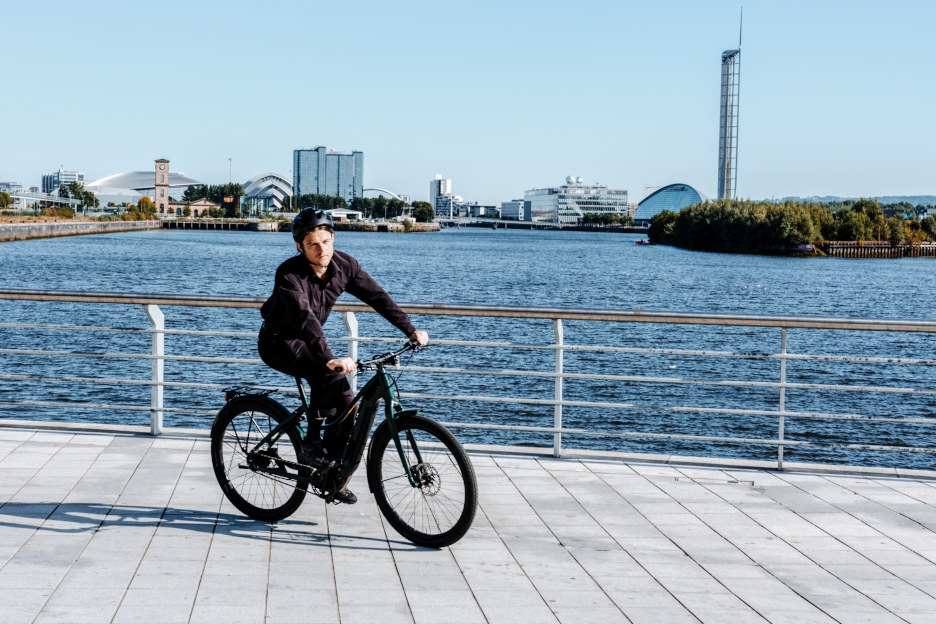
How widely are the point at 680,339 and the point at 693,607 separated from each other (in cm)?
3349

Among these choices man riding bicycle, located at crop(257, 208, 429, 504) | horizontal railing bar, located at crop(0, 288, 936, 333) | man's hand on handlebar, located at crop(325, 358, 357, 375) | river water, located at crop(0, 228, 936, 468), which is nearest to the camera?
man's hand on handlebar, located at crop(325, 358, 357, 375)

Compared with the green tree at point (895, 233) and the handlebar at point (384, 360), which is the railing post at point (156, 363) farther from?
the green tree at point (895, 233)

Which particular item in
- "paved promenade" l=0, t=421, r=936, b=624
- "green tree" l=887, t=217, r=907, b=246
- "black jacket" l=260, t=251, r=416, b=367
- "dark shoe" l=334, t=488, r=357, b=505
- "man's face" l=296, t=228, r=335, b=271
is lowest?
"paved promenade" l=0, t=421, r=936, b=624

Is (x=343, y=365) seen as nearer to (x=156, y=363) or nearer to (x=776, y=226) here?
(x=156, y=363)

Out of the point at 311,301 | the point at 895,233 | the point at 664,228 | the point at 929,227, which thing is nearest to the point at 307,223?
the point at 311,301

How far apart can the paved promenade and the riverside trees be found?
124 metres

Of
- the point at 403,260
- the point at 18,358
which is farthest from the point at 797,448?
the point at 403,260

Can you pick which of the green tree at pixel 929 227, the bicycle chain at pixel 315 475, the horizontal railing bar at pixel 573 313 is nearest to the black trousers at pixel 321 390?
the bicycle chain at pixel 315 475

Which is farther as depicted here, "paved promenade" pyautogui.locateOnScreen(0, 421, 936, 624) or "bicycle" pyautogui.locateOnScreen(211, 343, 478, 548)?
"bicycle" pyautogui.locateOnScreen(211, 343, 478, 548)

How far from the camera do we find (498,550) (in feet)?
17.1

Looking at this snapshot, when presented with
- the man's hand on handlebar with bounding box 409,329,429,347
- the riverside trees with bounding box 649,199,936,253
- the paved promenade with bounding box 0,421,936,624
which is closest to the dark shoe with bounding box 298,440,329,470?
the paved promenade with bounding box 0,421,936,624

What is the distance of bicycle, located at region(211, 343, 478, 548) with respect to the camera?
5113 millimetres

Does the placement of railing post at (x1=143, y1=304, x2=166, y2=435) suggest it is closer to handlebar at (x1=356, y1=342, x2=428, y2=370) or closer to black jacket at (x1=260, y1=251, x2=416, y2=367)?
black jacket at (x1=260, y1=251, x2=416, y2=367)

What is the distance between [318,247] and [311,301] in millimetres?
308
